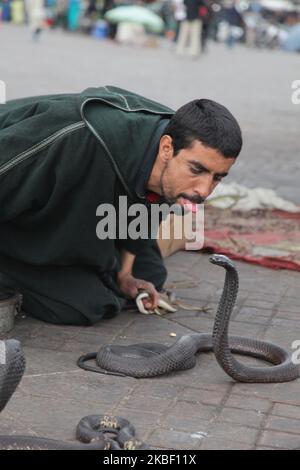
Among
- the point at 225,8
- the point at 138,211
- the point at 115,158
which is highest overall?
the point at 115,158

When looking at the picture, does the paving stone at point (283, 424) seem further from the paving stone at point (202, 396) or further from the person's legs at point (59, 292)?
the person's legs at point (59, 292)

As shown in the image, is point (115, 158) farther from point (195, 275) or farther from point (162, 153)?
point (195, 275)

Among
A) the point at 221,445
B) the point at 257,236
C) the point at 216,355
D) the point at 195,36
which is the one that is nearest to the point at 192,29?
the point at 195,36

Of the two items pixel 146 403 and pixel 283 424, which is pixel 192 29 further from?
pixel 283 424

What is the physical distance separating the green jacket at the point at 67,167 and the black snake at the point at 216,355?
0.56m

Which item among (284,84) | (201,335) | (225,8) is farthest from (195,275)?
(225,8)

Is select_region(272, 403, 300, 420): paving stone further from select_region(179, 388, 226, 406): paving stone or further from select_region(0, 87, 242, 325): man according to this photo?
select_region(0, 87, 242, 325): man

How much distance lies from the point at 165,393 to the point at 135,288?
1.05 m

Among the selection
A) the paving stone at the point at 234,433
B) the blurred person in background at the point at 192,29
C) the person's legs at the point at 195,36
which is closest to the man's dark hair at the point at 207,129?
the paving stone at the point at 234,433

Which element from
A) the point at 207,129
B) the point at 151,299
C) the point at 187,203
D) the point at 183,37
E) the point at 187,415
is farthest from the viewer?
the point at 183,37

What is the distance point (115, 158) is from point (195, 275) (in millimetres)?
1414

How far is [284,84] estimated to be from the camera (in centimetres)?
1662

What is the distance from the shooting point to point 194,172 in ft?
13.3

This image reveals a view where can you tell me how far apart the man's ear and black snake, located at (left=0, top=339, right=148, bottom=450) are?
116 cm
